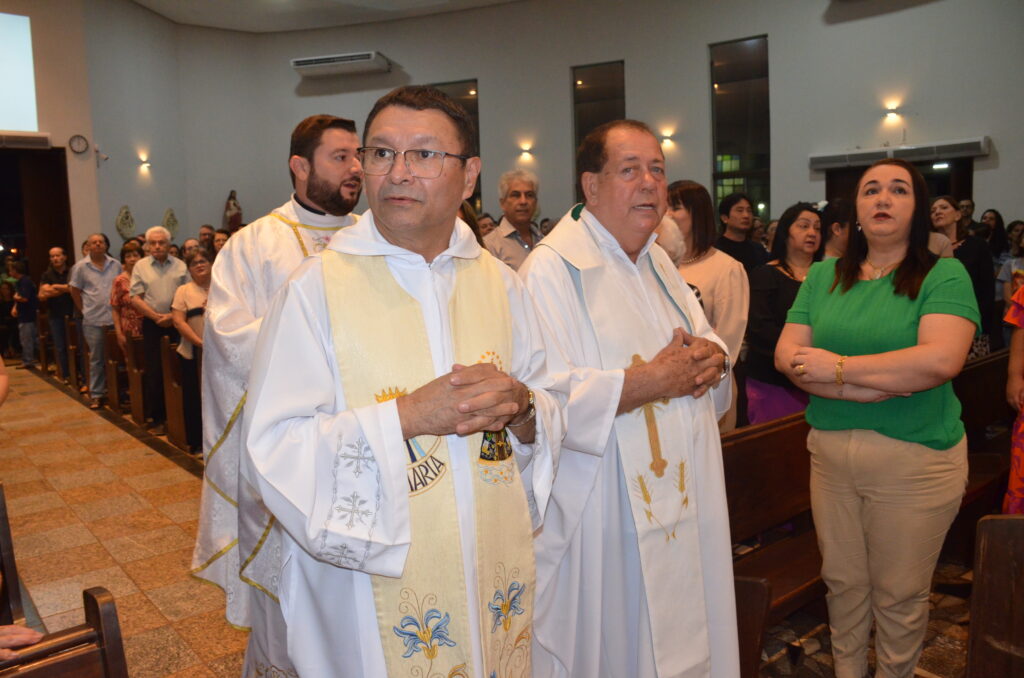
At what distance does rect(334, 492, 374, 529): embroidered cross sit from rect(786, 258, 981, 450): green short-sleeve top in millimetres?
1611

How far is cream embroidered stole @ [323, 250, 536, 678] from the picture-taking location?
1.55m

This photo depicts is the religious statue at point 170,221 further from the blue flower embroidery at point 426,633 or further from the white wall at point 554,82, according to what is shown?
the blue flower embroidery at point 426,633

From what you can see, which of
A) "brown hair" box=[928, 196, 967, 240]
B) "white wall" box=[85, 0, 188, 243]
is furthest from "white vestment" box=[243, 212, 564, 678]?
"white wall" box=[85, 0, 188, 243]

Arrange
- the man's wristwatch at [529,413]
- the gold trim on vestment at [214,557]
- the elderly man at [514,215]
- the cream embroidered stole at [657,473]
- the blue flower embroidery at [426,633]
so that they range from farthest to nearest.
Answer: the elderly man at [514,215], the gold trim on vestment at [214,557], the cream embroidered stole at [657,473], the man's wristwatch at [529,413], the blue flower embroidery at [426,633]

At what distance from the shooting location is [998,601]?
171 centimetres

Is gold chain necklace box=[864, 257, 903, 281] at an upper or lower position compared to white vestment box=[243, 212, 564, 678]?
upper

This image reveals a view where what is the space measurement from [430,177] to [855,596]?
1.89 metres

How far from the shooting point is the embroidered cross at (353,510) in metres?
1.44

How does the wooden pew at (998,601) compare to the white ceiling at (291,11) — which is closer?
the wooden pew at (998,601)

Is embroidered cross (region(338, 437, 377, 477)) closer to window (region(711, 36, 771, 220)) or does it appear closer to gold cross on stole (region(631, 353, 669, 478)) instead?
gold cross on stole (region(631, 353, 669, 478))

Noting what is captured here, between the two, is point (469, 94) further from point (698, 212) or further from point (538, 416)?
point (538, 416)

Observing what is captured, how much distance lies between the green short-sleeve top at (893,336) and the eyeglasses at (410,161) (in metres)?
1.50

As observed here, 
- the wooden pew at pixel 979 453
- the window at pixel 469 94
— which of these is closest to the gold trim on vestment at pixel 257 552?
the wooden pew at pixel 979 453

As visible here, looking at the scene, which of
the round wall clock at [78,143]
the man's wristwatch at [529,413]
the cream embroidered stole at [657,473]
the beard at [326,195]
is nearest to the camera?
the man's wristwatch at [529,413]
